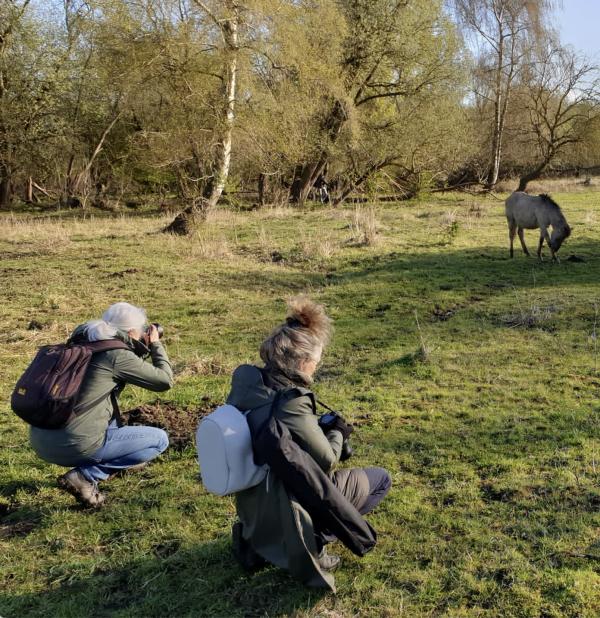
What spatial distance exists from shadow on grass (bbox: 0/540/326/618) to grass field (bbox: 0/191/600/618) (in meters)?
0.01

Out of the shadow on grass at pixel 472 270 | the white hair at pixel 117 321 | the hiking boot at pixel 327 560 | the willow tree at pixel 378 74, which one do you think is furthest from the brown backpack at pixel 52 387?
the willow tree at pixel 378 74

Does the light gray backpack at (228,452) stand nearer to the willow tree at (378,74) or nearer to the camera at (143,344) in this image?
the camera at (143,344)

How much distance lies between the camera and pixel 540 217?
1328 centimetres

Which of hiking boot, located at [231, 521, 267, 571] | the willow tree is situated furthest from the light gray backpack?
the willow tree

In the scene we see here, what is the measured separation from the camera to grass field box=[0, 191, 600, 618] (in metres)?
3.34

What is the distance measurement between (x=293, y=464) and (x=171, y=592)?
4.03ft

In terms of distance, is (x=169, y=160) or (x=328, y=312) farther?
(x=169, y=160)

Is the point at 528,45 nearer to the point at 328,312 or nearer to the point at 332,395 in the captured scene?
the point at 328,312

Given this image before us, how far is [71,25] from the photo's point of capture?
2661 centimetres

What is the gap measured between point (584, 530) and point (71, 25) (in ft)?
97.0

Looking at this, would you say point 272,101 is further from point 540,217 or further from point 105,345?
point 105,345

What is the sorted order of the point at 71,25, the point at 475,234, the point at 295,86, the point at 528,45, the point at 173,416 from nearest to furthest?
the point at 173,416 → the point at 475,234 → the point at 295,86 → the point at 71,25 → the point at 528,45

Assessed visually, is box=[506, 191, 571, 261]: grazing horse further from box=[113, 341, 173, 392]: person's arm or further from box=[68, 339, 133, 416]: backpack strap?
box=[68, 339, 133, 416]: backpack strap

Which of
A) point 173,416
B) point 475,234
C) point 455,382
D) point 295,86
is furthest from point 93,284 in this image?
point 295,86
